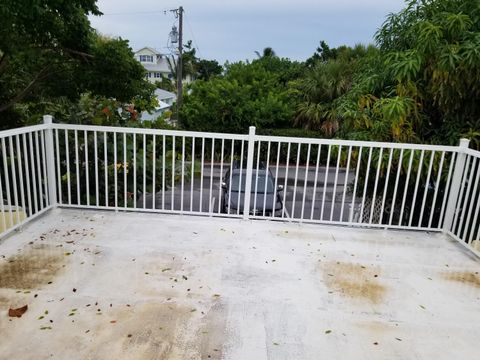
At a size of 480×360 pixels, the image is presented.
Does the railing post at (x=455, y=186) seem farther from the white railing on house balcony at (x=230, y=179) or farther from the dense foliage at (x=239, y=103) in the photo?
the dense foliage at (x=239, y=103)

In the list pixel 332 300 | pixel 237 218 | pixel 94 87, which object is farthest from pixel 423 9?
pixel 94 87

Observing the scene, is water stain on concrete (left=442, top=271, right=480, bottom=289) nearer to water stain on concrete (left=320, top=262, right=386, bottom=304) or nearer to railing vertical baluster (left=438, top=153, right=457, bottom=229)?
water stain on concrete (left=320, top=262, right=386, bottom=304)

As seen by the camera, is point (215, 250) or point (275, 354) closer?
point (275, 354)

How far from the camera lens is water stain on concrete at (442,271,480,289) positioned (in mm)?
2586

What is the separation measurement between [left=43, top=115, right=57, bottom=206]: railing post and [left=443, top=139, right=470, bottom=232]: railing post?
3835mm

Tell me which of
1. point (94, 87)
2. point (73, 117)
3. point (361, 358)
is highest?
point (94, 87)

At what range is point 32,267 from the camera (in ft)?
8.12

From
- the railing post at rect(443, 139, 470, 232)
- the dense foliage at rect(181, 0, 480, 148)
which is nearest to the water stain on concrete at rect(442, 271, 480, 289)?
the railing post at rect(443, 139, 470, 232)

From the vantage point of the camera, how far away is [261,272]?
2.56 m

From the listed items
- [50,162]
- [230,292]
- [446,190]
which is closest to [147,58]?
[50,162]

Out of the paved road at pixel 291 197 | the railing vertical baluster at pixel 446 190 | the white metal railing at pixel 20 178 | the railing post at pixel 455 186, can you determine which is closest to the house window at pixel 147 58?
the paved road at pixel 291 197

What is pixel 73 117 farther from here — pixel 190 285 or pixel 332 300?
pixel 332 300

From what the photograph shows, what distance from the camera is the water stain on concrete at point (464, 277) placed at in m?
2.59

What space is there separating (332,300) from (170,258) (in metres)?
1.22
